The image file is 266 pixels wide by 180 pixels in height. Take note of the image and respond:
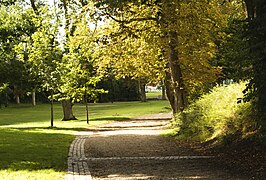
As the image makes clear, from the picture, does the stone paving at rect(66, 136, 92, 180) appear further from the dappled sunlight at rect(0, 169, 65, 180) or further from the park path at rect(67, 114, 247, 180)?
the dappled sunlight at rect(0, 169, 65, 180)

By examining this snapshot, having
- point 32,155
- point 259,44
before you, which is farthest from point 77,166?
point 259,44

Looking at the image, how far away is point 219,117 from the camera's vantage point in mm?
13789

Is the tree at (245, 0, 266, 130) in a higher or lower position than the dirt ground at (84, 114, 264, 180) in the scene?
higher

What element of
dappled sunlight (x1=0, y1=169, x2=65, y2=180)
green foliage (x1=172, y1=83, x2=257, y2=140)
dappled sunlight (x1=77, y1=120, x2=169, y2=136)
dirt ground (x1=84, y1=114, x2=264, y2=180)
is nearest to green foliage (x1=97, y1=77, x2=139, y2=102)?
dappled sunlight (x1=77, y1=120, x2=169, y2=136)

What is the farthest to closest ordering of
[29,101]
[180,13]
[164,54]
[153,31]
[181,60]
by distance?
[29,101] → [164,54] → [181,60] → [153,31] → [180,13]

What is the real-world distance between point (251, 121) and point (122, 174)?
437cm

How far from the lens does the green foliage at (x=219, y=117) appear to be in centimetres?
1202

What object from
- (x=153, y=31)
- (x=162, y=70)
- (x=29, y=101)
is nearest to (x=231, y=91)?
(x=153, y=31)

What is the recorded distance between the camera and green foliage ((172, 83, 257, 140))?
39.4 ft

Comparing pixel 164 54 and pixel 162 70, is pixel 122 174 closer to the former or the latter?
pixel 164 54

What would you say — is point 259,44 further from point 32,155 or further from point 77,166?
point 32,155

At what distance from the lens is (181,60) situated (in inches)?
821

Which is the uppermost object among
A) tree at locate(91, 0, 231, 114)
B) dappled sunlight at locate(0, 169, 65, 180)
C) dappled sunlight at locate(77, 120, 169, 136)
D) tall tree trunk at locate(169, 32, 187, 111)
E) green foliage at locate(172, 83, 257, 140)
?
tree at locate(91, 0, 231, 114)

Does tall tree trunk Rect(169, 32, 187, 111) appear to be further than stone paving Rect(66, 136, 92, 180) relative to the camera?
Yes
